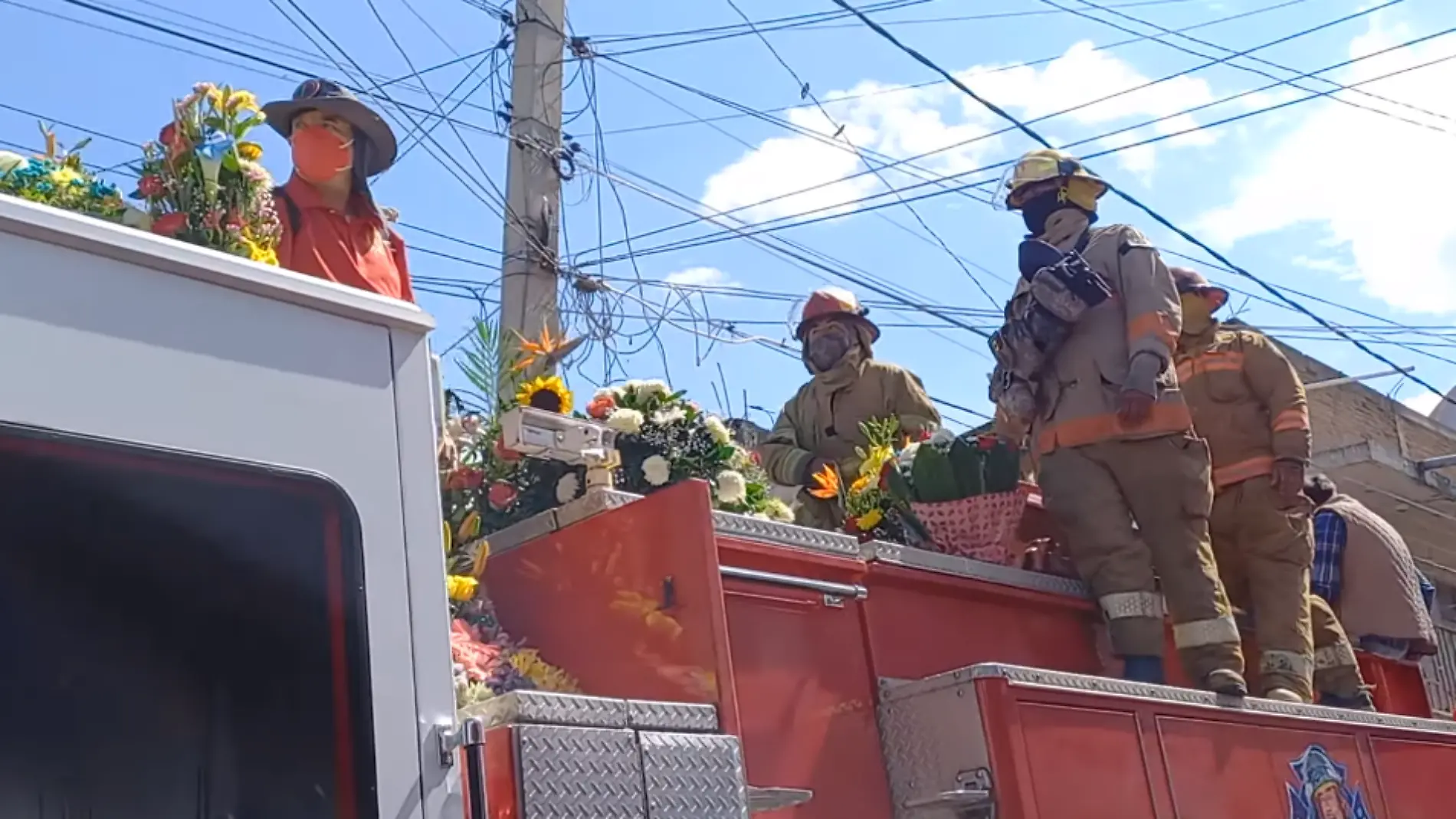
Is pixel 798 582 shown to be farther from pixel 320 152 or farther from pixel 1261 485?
pixel 1261 485

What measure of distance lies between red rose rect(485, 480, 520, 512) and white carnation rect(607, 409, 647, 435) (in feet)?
1.08

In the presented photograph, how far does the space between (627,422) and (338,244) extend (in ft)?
3.05

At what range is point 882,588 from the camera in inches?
141

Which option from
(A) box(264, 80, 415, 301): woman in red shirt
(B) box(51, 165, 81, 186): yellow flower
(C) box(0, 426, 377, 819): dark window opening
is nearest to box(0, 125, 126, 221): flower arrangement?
(B) box(51, 165, 81, 186): yellow flower

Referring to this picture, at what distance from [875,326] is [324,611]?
445cm

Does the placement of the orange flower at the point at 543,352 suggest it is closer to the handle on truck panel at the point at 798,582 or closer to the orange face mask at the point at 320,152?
the orange face mask at the point at 320,152

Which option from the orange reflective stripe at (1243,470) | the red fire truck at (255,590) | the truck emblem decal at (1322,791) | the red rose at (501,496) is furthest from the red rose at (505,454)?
the orange reflective stripe at (1243,470)

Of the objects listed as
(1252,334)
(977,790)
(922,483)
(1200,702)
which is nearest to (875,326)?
(1252,334)

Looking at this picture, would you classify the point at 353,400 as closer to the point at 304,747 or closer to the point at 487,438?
the point at 304,747

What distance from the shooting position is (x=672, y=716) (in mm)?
2508

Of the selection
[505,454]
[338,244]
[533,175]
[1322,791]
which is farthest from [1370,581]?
[533,175]

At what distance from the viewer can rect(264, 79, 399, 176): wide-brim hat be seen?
3.10 meters

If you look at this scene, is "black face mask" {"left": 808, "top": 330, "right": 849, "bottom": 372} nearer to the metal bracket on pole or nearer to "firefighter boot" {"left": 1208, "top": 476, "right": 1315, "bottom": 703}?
"firefighter boot" {"left": 1208, "top": 476, "right": 1315, "bottom": 703}

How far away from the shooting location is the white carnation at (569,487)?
3457 millimetres
